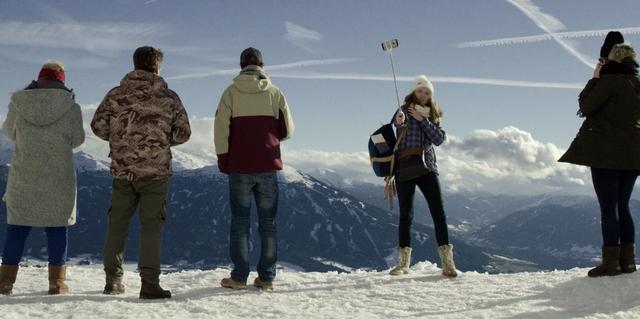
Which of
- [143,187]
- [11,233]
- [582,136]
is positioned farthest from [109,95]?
[582,136]

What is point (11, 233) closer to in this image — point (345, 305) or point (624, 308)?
point (345, 305)

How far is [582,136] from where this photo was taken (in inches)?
322

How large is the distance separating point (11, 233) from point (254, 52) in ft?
14.6

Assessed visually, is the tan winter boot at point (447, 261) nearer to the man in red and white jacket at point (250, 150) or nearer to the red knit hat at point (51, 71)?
the man in red and white jacket at point (250, 150)

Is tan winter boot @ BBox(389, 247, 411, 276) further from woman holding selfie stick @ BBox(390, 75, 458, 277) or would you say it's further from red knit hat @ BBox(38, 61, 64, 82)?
red knit hat @ BBox(38, 61, 64, 82)

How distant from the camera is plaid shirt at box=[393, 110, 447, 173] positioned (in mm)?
9305

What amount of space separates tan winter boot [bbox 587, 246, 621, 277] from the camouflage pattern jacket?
20.5 feet

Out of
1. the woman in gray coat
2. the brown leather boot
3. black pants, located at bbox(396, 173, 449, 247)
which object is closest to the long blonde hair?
black pants, located at bbox(396, 173, 449, 247)

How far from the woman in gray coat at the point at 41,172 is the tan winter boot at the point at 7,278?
0.01 metres

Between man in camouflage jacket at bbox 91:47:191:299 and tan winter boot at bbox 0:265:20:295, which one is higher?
man in camouflage jacket at bbox 91:47:191:299

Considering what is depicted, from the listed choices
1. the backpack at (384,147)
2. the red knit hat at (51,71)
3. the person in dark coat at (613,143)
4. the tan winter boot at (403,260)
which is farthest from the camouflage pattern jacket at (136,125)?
the person in dark coat at (613,143)

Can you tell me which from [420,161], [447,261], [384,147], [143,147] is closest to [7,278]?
[143,147]

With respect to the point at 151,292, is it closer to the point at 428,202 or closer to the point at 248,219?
the point at 248,219

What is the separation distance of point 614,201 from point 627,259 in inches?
35.3
